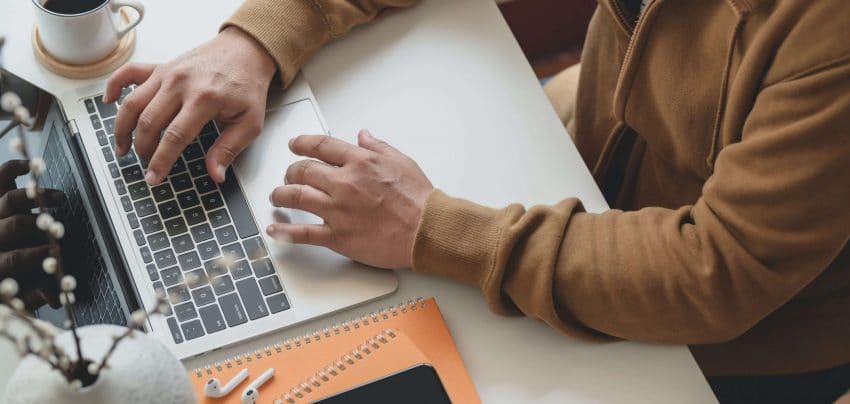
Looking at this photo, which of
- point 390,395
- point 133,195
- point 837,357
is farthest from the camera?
point 837,357

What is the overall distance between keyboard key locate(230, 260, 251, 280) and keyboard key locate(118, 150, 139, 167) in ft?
0.54

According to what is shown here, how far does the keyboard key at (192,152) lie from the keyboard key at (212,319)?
18 cm

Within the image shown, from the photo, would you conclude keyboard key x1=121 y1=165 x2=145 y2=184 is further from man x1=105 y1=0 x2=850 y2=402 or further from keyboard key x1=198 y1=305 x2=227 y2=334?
keyboard key x1=198 y1=305 x2=227 y2=334

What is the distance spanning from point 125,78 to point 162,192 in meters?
0.14

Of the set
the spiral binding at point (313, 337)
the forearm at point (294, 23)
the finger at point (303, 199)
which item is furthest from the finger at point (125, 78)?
the spiral binding at point (313, 337)

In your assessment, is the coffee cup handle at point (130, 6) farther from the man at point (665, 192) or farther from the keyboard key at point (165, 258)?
the keyboard key at point (165, 258)

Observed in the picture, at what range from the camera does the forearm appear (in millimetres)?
1029

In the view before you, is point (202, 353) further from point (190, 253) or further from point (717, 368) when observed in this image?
point (717, 368)

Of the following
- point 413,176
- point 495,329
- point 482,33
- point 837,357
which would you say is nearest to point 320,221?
point 413,176

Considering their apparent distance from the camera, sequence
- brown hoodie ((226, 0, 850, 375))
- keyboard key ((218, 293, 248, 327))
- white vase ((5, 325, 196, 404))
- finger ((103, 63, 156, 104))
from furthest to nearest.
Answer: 1. finger ((103, 63, 156, 104))
2. keyboard key ((218, 293, 248, 327))
3. brown hoodie ((226, 0, 850, 375))
4. white vase ((5, 325, 196, 404))

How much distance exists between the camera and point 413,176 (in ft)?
3.12

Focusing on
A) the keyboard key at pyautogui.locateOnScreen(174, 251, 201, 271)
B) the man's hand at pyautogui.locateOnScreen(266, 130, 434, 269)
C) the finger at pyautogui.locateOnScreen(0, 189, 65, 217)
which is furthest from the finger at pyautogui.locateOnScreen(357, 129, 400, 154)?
the finger at pyautogui.locateOnScreen(0, 189, 65, 217)

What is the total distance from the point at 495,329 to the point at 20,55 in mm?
600

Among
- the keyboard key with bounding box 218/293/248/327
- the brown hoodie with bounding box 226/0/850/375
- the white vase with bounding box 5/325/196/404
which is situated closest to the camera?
the white vase with bounding box 5/325/196/404
